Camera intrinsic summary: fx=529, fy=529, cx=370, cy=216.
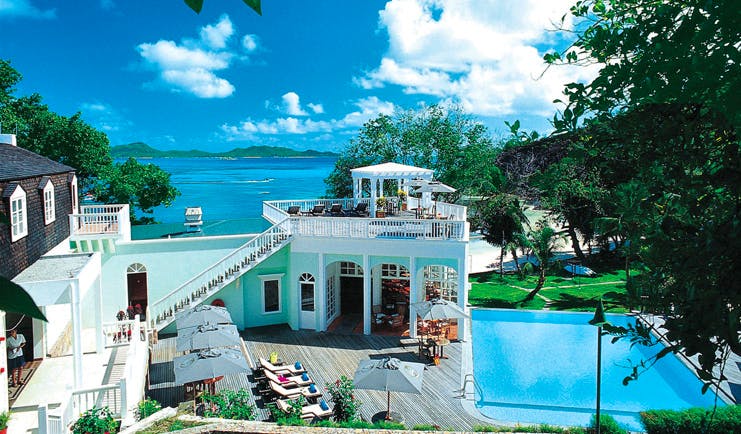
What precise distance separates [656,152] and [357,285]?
68.0 ft

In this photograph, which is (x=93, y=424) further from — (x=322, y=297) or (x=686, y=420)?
(x=686, y=420)

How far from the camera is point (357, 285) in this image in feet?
78.5

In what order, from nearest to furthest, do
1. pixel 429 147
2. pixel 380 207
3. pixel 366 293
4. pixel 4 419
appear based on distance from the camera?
pixel 4 419 → pixel 366 293 → pixel 380 207 → pixel 429 147

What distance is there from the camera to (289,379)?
15.2 metres

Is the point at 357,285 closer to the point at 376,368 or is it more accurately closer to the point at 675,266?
the point at 376,368

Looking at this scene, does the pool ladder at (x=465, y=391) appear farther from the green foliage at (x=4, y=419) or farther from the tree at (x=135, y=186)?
the tree at (x=135, y=186)

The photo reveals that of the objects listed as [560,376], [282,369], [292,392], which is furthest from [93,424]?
[560,376]

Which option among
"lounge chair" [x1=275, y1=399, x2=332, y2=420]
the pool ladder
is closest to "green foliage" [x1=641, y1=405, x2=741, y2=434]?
the pool ladder

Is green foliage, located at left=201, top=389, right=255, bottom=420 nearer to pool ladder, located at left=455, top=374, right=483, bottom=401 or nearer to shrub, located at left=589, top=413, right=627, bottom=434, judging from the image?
pool ladder, located at left=455, top=374, right=483, bottom=401

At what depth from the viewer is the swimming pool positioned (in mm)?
15055

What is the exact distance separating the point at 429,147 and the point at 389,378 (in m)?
30.2

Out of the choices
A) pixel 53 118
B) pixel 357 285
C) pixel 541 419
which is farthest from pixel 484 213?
pixel 53 118

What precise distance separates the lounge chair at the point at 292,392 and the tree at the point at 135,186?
19.9 meters

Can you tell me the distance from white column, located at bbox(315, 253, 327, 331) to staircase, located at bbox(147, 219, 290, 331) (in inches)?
67.1
